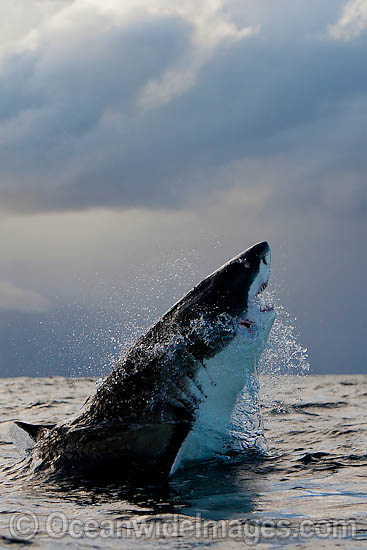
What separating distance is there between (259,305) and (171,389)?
1.50 metres

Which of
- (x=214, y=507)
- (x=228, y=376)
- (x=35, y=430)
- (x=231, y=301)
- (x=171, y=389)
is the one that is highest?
(x=231, y=301)

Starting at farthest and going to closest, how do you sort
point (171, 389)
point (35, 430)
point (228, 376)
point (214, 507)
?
point (35, 430) < point (228, 376) < point (171, 389) < point (214, 507)

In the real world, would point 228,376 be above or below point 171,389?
above

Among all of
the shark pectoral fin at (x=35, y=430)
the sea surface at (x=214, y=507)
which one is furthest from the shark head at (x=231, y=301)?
the shark pectoral fin at (x=35, y=430)

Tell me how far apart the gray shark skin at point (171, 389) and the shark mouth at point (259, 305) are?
0.01m

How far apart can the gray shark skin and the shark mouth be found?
0.5 inches

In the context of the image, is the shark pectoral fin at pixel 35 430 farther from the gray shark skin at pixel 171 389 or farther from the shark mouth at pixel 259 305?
the shark mouth at pixel 259 305

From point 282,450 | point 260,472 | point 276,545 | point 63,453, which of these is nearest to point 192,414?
point 260,472

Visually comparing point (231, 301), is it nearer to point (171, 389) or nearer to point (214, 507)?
point (171, 389)

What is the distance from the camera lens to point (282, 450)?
9.48m

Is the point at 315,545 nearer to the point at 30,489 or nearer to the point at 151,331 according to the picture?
the point at 30,489

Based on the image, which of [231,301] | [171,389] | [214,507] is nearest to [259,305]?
[231,301]

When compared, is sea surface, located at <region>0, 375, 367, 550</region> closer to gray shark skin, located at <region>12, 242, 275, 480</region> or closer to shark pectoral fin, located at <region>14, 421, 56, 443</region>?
gray shark skin, located at <region>12, 242, 275, 480</region>

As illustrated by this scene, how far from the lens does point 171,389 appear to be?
7.70 meters
